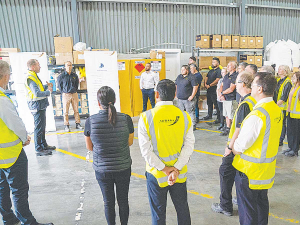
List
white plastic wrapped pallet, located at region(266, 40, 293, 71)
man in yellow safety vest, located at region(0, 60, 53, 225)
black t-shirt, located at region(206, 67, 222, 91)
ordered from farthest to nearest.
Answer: white plastic wrapped pallet, located at region(266, 40, 293, 71) < black t-shirt, located at region(206, 67, 222, 91) < man in yellow safety vest, located at region(0, 60, 53, 225)

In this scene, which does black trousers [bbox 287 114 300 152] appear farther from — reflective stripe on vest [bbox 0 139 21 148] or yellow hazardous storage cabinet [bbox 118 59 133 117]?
yellow hazardous storage cabinet [bbox 118 59 133 117]

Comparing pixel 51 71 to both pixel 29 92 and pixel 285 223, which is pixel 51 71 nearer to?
pixel 29 92

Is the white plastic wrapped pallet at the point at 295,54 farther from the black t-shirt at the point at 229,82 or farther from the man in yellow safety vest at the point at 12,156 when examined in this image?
the man in yellow safety vest at the point at 12,156

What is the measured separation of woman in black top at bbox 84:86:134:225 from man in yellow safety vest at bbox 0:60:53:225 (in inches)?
30.8

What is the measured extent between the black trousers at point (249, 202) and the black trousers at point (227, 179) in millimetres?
425

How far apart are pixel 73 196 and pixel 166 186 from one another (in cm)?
196

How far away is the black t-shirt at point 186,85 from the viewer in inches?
235

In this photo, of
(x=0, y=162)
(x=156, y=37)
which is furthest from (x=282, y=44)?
(x=0, y=162)

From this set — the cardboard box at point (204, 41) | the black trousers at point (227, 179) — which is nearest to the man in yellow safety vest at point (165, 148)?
the black trousers at point (227, 179)

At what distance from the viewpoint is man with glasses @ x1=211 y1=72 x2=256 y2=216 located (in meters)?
2.32

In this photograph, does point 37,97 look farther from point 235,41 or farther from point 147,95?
point 235,41

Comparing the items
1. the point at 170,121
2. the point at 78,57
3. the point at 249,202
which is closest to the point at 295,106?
the point at 249,202

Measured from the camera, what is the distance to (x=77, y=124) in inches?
269

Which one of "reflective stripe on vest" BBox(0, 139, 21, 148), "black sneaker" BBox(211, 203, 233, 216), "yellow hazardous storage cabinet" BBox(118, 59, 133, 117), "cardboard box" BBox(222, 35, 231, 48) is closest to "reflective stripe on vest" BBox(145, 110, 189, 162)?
"black sneaker" BBox(211, 203, 233, 216)
